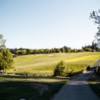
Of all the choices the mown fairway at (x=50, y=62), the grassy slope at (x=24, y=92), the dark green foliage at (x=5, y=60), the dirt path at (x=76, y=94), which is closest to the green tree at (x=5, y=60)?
the dark green foliage at (x=5, y=60)

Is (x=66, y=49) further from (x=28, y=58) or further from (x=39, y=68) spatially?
(x=39, y=68)

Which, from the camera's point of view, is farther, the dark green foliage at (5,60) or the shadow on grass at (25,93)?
the dark green foliage at (5,60)

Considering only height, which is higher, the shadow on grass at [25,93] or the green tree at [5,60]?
the green tree at [5,60]

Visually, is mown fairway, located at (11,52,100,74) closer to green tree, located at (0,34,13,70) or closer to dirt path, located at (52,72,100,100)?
green tree, located at (0,34,13,70)

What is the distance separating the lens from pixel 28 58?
145750 mm

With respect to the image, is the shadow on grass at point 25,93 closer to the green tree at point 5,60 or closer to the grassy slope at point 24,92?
the grassy slope at point 24,92

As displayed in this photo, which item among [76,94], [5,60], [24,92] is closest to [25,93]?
[24,92]

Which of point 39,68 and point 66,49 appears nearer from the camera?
point 39,68

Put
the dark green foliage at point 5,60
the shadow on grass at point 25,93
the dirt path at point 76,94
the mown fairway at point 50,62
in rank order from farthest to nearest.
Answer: the mown fairway at point 50,62 < the dark green foliage at point 5,60 < the shadow on grass at point 25,93 < the dirt path at point 76,94

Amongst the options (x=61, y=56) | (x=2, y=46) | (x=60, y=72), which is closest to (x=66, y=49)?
(x=61, y=56)

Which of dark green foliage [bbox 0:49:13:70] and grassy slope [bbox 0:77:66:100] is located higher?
dark green foliage [bbox 0:49:13:70]

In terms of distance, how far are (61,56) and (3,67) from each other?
2186 inches

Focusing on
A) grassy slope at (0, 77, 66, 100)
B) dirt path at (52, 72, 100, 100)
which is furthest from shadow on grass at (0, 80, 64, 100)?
dirt path at (52, 72, 100, 100)

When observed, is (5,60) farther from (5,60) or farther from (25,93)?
(25,93)
